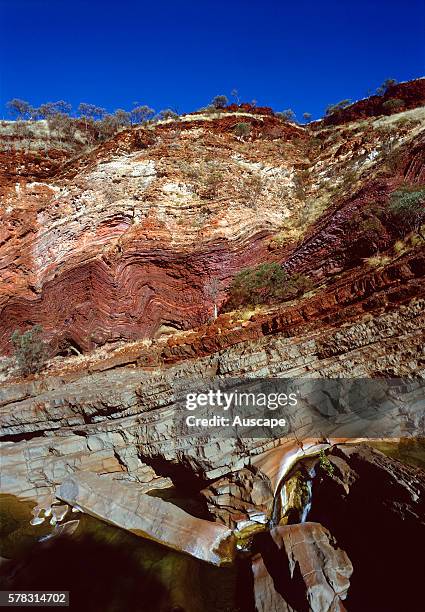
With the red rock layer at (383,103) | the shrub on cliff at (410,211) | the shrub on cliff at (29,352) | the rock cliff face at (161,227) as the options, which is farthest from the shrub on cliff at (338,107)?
the shrub on cliff at (29,352)

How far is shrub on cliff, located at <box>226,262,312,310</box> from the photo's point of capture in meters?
15.3

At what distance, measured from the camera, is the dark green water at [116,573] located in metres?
5.82

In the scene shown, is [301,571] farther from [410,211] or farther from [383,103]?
[383,103]

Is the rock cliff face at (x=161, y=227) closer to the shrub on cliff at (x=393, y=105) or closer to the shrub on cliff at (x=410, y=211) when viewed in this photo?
the shrub on cliff at (x=410, y=211)

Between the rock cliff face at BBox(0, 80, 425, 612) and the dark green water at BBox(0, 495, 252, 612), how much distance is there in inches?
14.8

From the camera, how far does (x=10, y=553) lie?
7445mm

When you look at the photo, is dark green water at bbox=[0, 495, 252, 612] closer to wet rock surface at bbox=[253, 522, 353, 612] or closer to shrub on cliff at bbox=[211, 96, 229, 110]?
wet rock surface at bbox=[253, 522, 353, 612]

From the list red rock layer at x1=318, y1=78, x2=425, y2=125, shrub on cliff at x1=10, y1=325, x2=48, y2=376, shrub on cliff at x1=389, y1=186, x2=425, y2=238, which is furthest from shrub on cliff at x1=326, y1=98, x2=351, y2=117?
shrub on cliff at x1=10, y1=325, x2=48, y2=376

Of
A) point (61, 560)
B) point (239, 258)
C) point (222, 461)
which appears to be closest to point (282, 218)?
point (239, 258)

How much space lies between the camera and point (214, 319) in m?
17.0

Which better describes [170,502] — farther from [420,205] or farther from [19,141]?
[19,141]

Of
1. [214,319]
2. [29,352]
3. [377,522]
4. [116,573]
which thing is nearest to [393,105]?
[214,319]

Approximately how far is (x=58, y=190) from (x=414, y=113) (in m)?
23.9

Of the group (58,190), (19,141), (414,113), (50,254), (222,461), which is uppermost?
(19,141)
